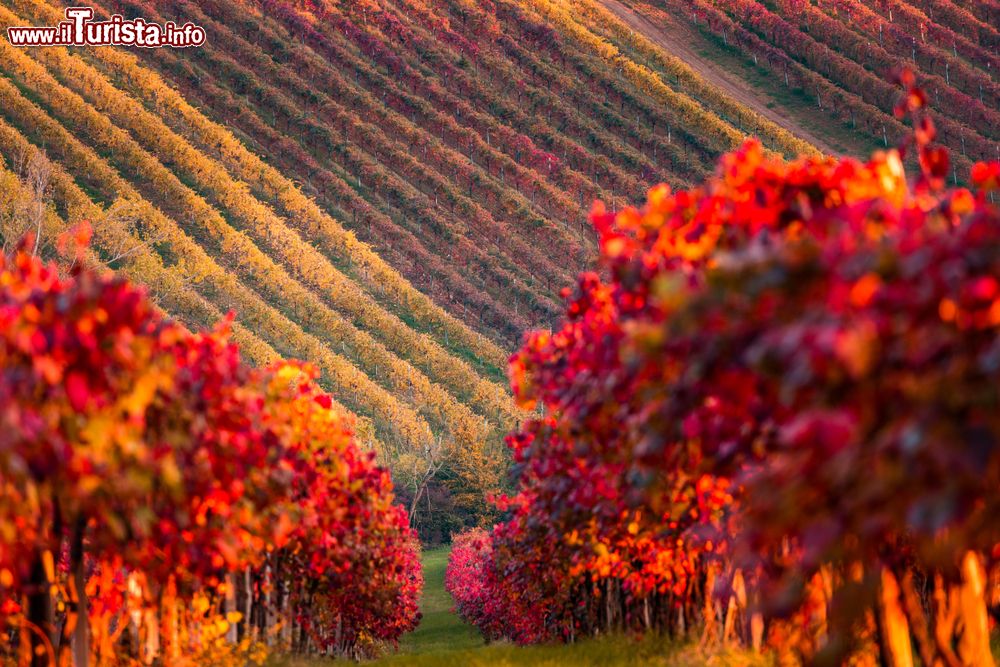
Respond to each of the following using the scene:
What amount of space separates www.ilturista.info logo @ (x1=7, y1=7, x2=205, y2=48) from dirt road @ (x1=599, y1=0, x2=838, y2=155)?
54.8 meters

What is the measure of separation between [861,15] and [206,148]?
300 ft

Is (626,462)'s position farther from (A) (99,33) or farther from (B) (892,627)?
(A) (99,33)

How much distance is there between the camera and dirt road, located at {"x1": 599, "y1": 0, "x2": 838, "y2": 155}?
143875 millimetres

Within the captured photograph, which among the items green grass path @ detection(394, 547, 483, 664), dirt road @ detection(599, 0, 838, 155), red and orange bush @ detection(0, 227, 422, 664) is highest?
dirt road @ detection(599, 0, 838, 155)

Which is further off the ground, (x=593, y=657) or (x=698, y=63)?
(x=698, y=63)

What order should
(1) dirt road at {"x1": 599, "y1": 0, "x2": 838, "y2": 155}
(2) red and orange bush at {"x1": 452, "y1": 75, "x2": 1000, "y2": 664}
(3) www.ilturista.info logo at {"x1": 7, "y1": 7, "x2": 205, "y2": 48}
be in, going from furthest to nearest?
(1) dirt road at {"x1": 599, "y1": 0, "x2": 838, "y2": 155}
(3) www.ilturista.info logo at {"x1": 7, "y1": 7, "x2": 205, "y2": 48}
(2) red and orange bush at {"x1": 452, "y1": 75, "x2": 1000, "y2": 664}

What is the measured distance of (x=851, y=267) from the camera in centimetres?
309

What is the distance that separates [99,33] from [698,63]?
73464 millimetres

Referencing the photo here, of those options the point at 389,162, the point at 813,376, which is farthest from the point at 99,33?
the point at 813,376

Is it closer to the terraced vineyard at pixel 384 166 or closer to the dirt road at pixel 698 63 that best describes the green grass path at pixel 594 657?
the terraced vineyard at pixel 384 166

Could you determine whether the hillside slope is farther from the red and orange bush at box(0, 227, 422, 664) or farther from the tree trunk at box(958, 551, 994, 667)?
the tree trunk at box(958, 551, 994, 667)

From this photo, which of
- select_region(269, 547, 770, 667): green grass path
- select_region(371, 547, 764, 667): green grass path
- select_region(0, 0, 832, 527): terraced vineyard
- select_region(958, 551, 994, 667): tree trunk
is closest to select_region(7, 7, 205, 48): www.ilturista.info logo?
select_region(0, 0, 832, 527): terraced vineyard

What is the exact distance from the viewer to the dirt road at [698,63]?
144 metres

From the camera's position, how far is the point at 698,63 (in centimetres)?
15400
